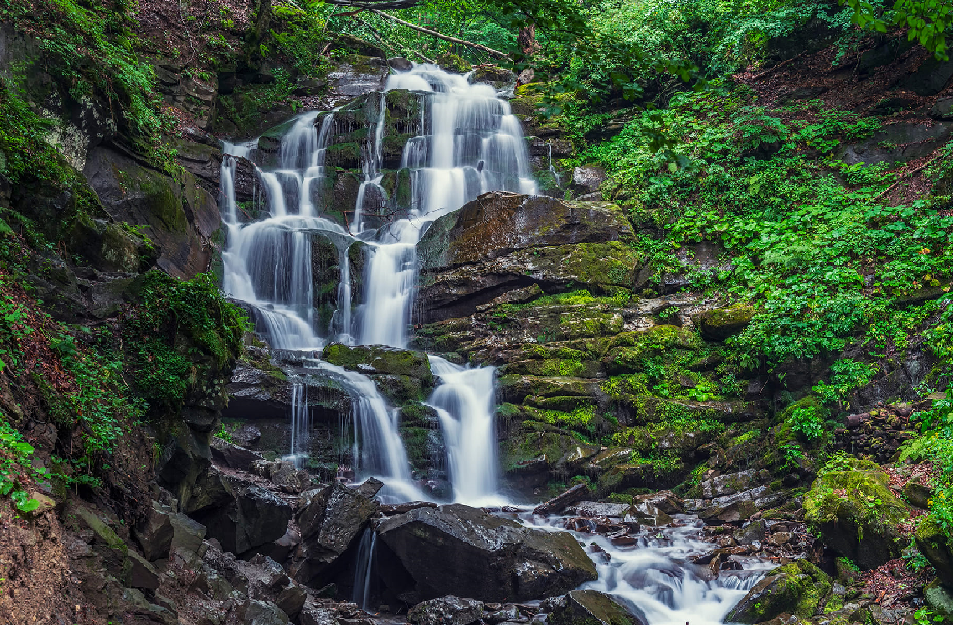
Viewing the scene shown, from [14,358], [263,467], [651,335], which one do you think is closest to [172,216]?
[263,467]

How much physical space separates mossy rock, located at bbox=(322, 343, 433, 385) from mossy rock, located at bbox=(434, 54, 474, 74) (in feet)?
49.4

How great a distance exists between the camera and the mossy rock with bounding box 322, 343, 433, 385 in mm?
11359

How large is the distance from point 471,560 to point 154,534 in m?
3.61

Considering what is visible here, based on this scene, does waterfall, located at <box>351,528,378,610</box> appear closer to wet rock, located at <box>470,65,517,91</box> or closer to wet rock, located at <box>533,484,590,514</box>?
wet rock, located at <box>533,484,590,514</box>

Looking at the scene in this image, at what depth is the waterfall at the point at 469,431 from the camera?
10.6 meters

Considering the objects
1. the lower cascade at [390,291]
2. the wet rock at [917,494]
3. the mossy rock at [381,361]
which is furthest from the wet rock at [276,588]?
the wet rock at [917,494]

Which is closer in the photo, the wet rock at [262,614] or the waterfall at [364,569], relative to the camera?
the wet rock at [262,614]

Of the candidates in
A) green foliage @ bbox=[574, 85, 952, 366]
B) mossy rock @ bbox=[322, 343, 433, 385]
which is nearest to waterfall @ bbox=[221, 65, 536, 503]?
mossy rock @ bbox=[322, 343, 433, 385]

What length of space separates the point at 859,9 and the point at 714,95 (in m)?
14.4

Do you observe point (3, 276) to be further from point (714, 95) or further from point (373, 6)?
point (714, 95)

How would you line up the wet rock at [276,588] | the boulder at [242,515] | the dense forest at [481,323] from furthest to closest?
the boulder at [242,515]
the wet rock at [276,588]
the dense forest at [481,323]

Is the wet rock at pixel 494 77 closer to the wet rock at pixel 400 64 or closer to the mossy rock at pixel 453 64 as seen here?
the mossy rock at pixel 453 64

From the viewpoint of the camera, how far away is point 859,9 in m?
3.89

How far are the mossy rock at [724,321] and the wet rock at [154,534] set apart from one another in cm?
958
